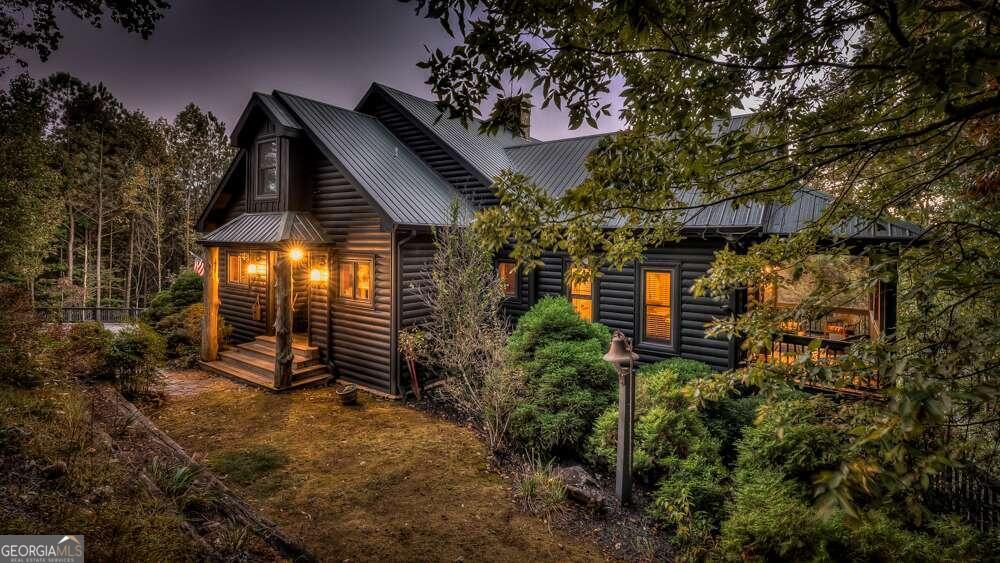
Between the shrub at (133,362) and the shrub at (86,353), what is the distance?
0.12m

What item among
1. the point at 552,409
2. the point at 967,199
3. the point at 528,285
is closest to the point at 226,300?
the point at 528,285

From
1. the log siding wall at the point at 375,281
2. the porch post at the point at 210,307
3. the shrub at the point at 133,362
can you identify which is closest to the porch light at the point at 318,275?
the log siding wall at the point at 375,281

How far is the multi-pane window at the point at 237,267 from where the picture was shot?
13016 millimetres

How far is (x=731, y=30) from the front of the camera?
7.94 feet

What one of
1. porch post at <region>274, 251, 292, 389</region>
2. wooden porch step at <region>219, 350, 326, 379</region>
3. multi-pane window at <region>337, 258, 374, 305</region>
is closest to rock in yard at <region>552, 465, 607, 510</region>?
Result: multi-pane window at <region>337, 258, 374, 305</region>

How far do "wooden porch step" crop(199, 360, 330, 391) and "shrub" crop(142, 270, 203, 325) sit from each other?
4890mm

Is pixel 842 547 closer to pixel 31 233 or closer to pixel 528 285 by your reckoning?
pixel 528 285

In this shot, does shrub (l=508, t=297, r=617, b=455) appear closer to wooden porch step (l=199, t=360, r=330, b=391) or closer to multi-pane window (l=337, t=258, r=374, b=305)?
multi-pane window (l=337, t=258, r=374, b=305)

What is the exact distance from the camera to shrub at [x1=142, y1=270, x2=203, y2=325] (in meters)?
14.6

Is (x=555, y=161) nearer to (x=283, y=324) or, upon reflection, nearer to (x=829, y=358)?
(x=283, y=324)

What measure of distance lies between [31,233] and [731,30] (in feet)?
66.2

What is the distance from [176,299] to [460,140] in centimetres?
1168

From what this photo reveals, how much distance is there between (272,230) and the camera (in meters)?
10.2

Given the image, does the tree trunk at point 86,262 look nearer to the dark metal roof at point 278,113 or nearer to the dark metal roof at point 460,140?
the dark metal roof at point 278,113
